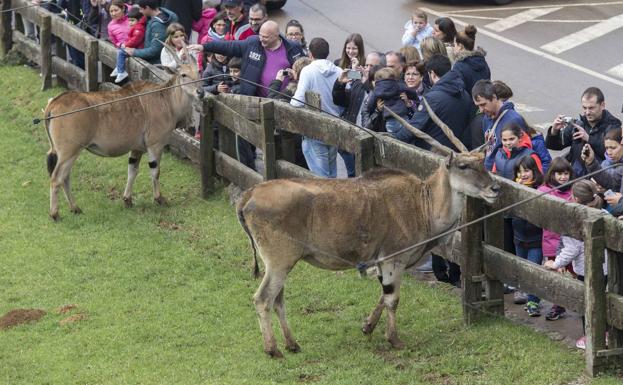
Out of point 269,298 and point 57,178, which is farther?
point 57,178

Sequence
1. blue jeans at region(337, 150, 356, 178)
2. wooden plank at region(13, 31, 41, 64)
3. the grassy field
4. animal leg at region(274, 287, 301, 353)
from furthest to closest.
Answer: wooden plank at region(13, 31, 41, 64) < blue jeans at region(337, 150, 356, 178) < animal leg at region(274, 287, 301, 353) < the grassy field

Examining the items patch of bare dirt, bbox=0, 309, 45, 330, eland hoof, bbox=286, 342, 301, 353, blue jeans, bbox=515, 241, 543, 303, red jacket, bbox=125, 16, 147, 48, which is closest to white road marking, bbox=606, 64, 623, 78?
red jacket, bbox=125, 16, 147, 48

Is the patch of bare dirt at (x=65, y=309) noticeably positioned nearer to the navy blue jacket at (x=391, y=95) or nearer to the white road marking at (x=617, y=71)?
the navy blue jacket at (x=391, y=95)

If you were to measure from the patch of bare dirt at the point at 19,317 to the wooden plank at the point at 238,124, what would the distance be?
3644 millimetres

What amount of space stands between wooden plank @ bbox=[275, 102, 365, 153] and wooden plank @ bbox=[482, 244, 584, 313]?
8.10 ft

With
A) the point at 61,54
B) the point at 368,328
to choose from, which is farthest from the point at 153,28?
the point at 368,328

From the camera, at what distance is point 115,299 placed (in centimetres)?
1493

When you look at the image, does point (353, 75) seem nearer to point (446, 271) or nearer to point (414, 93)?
point (414, 93)

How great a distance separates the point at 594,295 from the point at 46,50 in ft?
48.5

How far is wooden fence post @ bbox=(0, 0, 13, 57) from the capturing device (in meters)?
26.0

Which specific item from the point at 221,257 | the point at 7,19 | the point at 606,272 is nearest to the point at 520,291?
the point at 606,272

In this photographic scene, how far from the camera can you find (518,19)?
27781 mm

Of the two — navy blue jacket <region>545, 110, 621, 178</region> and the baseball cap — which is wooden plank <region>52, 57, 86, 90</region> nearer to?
the baseball cap

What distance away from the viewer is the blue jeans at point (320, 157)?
16.0m
